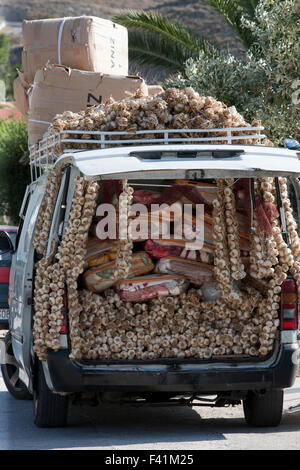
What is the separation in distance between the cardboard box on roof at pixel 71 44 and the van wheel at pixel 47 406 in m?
3.92

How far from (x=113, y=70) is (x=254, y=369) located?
4.55 metres

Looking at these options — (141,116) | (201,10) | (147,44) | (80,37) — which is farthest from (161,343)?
(201,10)

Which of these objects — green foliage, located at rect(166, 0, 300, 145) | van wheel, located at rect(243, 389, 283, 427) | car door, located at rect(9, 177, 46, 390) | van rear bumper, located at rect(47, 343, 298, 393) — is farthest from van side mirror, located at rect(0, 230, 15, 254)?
green foliage, located at rect(166, 0, 300, 145)

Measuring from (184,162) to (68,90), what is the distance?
308 centimetres

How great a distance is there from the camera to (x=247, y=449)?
6309 mm

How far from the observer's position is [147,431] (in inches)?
282

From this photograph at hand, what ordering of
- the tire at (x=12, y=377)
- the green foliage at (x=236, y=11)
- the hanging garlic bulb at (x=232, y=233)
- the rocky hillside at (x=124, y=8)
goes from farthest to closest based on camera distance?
the rocky hillside at (x=124, y=8) → the green foliage at (x=236, y=11) → the tire at (x=12, y=377) → the hanging garlic bulb at (x=232, y=233)

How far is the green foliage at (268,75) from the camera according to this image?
1309 cm

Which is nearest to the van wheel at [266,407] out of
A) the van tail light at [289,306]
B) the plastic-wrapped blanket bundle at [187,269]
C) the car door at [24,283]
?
the van tail light at [289,306]

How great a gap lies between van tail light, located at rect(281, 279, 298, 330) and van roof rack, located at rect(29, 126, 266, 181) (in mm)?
1254

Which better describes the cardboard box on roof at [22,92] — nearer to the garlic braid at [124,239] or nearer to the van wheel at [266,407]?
the garlic braid at [124,239]

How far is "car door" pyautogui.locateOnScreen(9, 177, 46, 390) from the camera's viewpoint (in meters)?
7.25

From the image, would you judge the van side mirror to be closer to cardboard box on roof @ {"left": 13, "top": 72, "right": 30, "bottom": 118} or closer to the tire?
the tire
